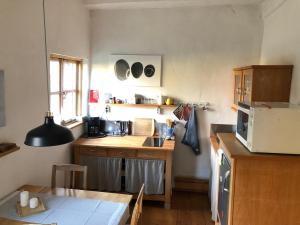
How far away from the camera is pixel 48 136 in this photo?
5.43 ft

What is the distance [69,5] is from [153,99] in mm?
1709

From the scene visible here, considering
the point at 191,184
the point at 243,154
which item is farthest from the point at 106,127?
the point at 243,154

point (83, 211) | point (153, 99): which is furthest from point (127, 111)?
point (83, 211)

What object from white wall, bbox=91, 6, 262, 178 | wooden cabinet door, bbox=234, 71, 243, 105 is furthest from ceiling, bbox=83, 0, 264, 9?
wooden cabinet door, bbox=234, 71, 243, 105

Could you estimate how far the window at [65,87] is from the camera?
3.38m

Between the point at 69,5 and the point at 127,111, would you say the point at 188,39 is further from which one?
the point at 69,5

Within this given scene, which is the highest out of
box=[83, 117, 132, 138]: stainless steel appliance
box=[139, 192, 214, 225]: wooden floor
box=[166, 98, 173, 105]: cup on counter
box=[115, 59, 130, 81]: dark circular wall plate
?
box=[115, 59, 130, 81]: dark circular wall plate

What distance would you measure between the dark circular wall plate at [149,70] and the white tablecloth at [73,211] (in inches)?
87.6

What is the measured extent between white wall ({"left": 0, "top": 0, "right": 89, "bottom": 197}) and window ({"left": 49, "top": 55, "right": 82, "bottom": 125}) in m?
0.29

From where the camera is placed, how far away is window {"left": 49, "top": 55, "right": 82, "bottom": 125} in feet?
11.1

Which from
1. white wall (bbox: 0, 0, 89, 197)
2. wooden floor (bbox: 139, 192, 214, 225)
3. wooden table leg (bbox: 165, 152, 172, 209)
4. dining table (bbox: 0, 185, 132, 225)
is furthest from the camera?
wooden table leg (bbox: 165, 152, 172, 209)

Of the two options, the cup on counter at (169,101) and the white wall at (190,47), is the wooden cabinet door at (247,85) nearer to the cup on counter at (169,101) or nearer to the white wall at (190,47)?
the white wall at (190,47)

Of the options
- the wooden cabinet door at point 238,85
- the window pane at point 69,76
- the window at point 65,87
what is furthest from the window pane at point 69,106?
the wooden cabinet door at point 238,85

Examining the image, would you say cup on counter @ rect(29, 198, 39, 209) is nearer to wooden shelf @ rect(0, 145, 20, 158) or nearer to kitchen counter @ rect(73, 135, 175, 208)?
wooden shelf @ rect(0, 145, 20, 158)
